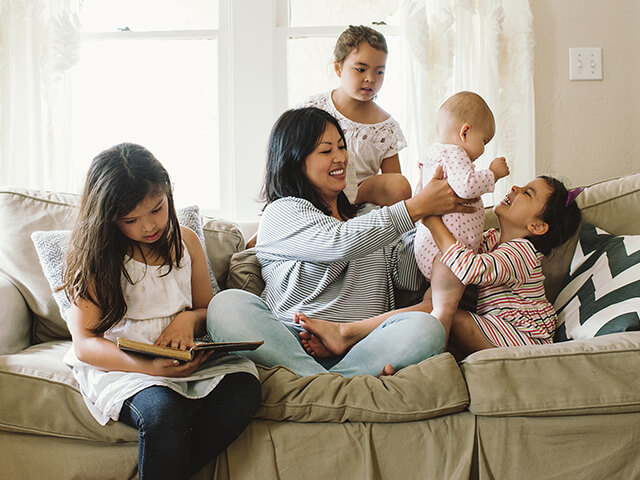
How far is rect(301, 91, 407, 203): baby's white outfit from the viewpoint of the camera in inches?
86.6

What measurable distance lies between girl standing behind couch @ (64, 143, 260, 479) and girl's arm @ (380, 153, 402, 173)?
2.96 ft

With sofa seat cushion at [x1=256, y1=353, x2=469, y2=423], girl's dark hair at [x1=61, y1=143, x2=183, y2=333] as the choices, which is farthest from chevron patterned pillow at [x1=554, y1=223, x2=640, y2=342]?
girl's dark hair at [x1=61, y1=143, x2=183, y2=333]

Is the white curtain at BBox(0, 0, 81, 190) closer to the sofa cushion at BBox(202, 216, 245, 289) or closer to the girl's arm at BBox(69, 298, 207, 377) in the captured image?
the sofa cushion at BBox(202, 216, 245, 289)

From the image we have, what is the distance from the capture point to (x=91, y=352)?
4.39ft

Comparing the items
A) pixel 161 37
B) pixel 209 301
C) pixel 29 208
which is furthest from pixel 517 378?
pixel 161 37

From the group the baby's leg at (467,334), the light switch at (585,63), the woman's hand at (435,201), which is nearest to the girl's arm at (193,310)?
the woman's hand at (435,201)

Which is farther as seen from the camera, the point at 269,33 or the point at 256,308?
the point at 269,33

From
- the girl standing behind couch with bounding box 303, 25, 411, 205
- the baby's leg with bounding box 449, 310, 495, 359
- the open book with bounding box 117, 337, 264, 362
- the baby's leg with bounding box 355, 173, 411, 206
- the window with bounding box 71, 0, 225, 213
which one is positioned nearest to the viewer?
the open book with bounding box 117, 337, 264, 362

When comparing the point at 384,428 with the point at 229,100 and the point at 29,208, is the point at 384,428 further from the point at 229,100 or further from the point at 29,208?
the point at 229,100

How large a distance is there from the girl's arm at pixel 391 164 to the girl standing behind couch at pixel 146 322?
0.90m

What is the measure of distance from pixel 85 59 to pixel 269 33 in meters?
0.75

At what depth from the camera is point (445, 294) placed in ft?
5.31

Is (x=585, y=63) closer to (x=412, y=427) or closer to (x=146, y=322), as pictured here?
(x=412, y=427)

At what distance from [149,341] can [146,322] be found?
45 millimetres
